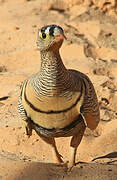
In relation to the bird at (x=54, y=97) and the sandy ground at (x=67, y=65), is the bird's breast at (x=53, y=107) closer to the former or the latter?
the bird at (x=54, y=97)

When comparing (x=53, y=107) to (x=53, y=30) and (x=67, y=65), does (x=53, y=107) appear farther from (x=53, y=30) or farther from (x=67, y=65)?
(x=67, y=65)

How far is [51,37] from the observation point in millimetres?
3551

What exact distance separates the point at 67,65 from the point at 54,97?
3.56m

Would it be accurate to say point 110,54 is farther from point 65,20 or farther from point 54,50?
point 54,50

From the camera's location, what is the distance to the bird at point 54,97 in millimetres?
3674

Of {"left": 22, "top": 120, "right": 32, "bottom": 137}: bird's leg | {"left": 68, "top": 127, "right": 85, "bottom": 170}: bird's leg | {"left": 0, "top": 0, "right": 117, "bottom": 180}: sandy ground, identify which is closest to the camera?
{"left": 0, "top": 0, "right": 117, "bottom": 180}: sandy ground

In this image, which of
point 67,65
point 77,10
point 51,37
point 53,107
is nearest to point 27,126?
point 53,107

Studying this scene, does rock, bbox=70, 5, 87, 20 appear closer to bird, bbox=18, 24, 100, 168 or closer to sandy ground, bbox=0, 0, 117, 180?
sandy ground, bbox=0, 0, 117, 180

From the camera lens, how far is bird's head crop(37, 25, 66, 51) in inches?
138

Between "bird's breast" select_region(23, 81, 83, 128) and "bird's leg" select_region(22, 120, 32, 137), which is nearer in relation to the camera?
"bird's breast" select_region(23, 81, 83, 128)

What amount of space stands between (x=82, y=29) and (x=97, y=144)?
3.62m

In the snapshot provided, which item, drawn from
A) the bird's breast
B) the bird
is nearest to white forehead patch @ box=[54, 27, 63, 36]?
the bird

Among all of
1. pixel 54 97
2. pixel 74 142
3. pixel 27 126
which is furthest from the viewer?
pixel 74 142

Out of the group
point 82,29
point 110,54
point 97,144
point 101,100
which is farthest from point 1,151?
point 82,29
